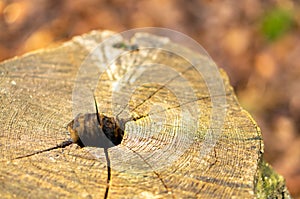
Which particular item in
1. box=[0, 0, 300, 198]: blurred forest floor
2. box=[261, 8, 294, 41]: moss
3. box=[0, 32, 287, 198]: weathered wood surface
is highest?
box=[261, 8, 294, 41]: moss

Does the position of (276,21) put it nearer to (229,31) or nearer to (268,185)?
(229,31)

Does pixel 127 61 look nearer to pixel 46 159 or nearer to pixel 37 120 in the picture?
pixel 37 120

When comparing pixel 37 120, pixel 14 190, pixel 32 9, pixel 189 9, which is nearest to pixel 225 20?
pixel 189 9

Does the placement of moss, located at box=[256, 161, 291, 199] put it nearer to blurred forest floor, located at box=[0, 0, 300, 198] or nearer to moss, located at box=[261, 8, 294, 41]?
blurred forest floor, located at box=[0, 0, 300, 198]

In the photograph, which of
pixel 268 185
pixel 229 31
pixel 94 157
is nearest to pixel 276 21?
pixel 229 31

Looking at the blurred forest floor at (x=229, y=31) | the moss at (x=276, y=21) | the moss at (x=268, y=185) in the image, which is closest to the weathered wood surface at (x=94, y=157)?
the moss at (x=268, y=185)

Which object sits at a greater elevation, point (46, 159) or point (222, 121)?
point (222, 121)

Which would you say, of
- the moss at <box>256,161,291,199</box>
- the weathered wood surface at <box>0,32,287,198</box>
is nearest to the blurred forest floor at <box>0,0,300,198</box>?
the moss at <box>256,161,291,199</box>
